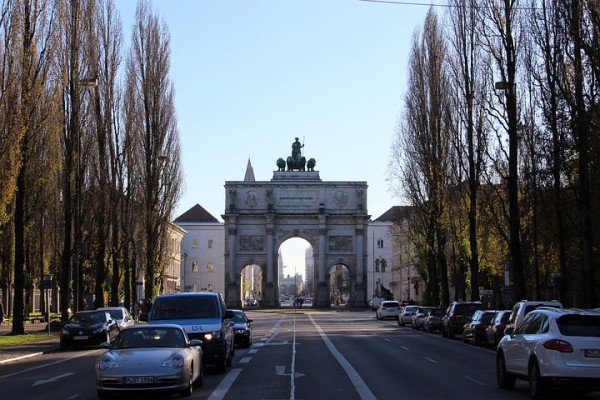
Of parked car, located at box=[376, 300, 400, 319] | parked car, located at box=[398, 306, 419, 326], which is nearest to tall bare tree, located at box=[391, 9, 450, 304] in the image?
parked car, located at box=[398, 306, 419, 326]

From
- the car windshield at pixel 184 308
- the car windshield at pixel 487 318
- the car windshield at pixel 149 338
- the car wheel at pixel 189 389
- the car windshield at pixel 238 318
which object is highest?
the car windshield at pixel 184 308

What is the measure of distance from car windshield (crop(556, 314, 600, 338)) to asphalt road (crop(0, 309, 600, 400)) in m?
1.65

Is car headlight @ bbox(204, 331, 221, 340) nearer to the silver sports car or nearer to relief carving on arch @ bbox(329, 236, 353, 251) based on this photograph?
the silver sports car

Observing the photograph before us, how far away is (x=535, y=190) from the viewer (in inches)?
1672

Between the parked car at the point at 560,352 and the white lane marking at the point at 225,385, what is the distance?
18.9 feet

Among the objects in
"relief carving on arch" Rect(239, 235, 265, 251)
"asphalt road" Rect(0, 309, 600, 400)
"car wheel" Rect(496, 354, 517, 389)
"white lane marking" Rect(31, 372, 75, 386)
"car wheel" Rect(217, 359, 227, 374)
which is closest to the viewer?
"asphalt road" Rect(0, 309, 600, 400)

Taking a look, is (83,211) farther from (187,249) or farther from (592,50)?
(187,249)

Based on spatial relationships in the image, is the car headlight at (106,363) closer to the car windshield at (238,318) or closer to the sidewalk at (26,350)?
the sidewalk at (26,350)

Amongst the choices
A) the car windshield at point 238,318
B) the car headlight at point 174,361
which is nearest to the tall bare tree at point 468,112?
the car windshield at point 238,318

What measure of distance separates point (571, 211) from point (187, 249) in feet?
354

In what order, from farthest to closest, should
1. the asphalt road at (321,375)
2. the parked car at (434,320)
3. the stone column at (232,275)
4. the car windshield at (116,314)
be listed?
the stone column at (232,275) → the parked car at (434,320) → the car windshield at (116,314) → the asphalt road at (321,375)

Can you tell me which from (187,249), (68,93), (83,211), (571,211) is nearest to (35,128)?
(68,93)

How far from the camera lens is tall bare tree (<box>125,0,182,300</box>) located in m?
54.4

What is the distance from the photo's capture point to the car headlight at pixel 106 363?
50.6 ft
